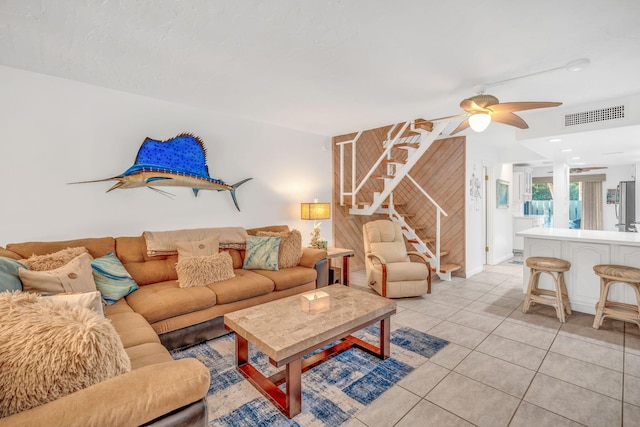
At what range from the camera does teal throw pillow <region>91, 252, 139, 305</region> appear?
2.46 m

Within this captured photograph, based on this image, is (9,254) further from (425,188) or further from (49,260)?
(425,188)

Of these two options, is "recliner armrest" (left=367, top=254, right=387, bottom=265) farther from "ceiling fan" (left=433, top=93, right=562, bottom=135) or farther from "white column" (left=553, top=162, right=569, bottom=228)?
"white column" (left=553, top=162, right=569, bottom=228)

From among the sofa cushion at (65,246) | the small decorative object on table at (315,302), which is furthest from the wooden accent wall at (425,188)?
the sofa cushion at (65,246)

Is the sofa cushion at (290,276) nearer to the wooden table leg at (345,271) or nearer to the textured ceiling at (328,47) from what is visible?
the wooden table leg at (345,271)

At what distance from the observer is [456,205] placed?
5.14m

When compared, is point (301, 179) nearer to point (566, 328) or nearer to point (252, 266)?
point (252, 266)

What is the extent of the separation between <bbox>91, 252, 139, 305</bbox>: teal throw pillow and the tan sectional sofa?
80 millimetres

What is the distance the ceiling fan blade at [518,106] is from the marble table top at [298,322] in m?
1.96

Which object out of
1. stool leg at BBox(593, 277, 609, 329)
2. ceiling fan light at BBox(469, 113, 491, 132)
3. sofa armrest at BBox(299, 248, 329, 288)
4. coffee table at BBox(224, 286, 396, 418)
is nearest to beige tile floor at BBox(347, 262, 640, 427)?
stool leg at BBox(593, 277, 609, 329)

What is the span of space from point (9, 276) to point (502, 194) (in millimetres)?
7406

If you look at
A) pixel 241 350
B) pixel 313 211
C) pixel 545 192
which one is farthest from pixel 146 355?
pixel 545 192

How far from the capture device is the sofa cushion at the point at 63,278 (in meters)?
1.94

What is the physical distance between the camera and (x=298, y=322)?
2.14 metres

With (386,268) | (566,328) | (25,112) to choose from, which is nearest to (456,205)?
(386,268)
